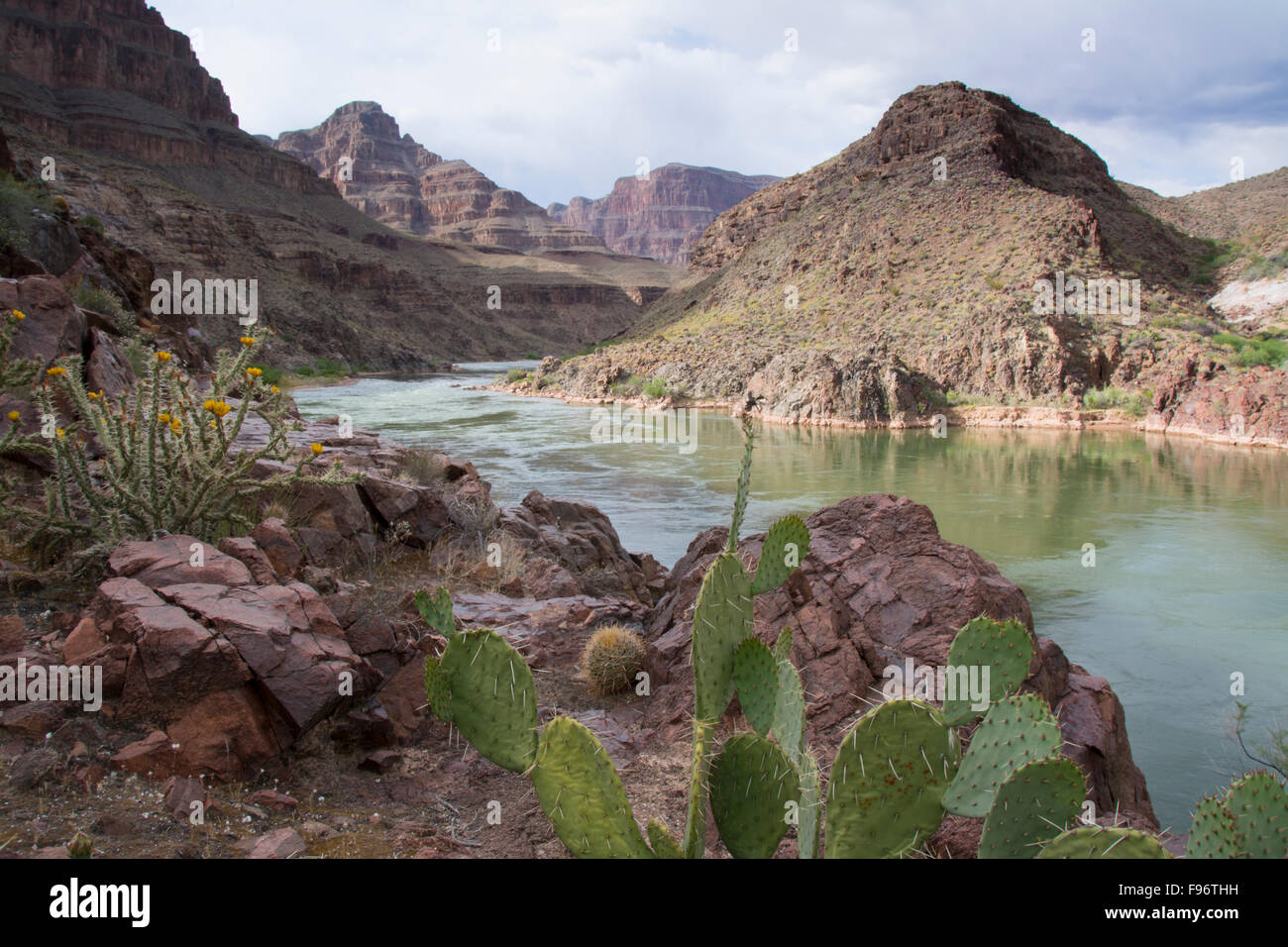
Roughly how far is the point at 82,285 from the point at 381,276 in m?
92.9

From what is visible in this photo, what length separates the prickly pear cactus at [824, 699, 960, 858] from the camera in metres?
2.32

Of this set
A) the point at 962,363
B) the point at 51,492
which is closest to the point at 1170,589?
the point at 51,492

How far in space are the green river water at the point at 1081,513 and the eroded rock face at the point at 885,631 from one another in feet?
5.13

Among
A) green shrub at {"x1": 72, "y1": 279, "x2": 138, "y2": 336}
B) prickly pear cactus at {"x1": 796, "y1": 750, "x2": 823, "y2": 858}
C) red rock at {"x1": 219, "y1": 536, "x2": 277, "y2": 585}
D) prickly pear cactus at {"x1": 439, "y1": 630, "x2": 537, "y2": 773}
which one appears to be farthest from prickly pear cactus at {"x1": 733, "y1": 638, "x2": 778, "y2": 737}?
green shrub at {"x1": 72, "y1": 279, "x2": 138, "y2": 336}

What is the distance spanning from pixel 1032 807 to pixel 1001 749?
23 centimetres

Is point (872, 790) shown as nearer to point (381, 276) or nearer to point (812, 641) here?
point (812, 641)

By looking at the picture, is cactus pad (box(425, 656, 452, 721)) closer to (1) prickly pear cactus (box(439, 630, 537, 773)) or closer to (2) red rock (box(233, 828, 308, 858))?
(1) prickly pear cactus (box(439, 630, 537, 773))

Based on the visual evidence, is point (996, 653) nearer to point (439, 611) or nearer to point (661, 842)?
point (661, 842)

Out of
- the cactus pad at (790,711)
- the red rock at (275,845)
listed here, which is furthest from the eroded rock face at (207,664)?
the cactus pad at (790,711)

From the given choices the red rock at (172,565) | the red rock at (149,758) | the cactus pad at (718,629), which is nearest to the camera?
the cactus pad at (718,629)

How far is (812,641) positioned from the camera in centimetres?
455

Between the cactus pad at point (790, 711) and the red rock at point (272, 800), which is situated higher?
the cactus pad at point (790, 711)

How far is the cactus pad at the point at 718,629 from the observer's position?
271 centimetres

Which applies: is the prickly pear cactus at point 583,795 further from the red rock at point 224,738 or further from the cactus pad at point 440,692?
the red rock at point 224,738
